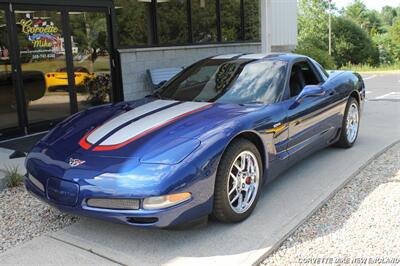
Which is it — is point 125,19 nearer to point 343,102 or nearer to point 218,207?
point 343,102

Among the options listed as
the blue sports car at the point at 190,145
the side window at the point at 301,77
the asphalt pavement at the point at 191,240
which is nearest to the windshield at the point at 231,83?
the blue sports car at the point at 190,145

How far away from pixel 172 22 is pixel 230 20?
234 cm

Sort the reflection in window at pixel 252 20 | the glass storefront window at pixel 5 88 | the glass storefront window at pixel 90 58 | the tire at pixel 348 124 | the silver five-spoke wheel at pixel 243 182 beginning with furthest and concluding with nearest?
the reflection in window at pixel 252 20 → the glass storefront window at pixel 90 58 → the glass storefront window at pixel 5 88 → the tire at pixel 348 124 → the silver five-spoke wheel at pixel 243 182

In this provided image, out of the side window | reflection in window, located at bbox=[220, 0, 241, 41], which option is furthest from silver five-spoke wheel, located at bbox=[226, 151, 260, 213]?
reflection in window, located at bbox=[220, 0, 241, 41]

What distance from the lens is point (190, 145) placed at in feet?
10.8

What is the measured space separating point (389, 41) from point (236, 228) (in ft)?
135

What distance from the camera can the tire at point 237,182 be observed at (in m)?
3.43

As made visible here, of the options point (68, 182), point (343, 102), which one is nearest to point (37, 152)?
point (68, 182)

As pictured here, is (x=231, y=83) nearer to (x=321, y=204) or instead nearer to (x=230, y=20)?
(x=321, y=204)

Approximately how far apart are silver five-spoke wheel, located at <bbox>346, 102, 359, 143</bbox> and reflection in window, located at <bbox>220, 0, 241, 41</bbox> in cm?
597

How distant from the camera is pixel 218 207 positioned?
3451mm

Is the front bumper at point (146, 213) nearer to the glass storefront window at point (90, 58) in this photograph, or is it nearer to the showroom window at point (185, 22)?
the glass storefront window at point (90, 58)

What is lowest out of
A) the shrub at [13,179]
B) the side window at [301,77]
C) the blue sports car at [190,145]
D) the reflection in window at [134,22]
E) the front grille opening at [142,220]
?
the shrub at [13,179]

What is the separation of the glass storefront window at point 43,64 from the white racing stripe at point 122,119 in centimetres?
362
